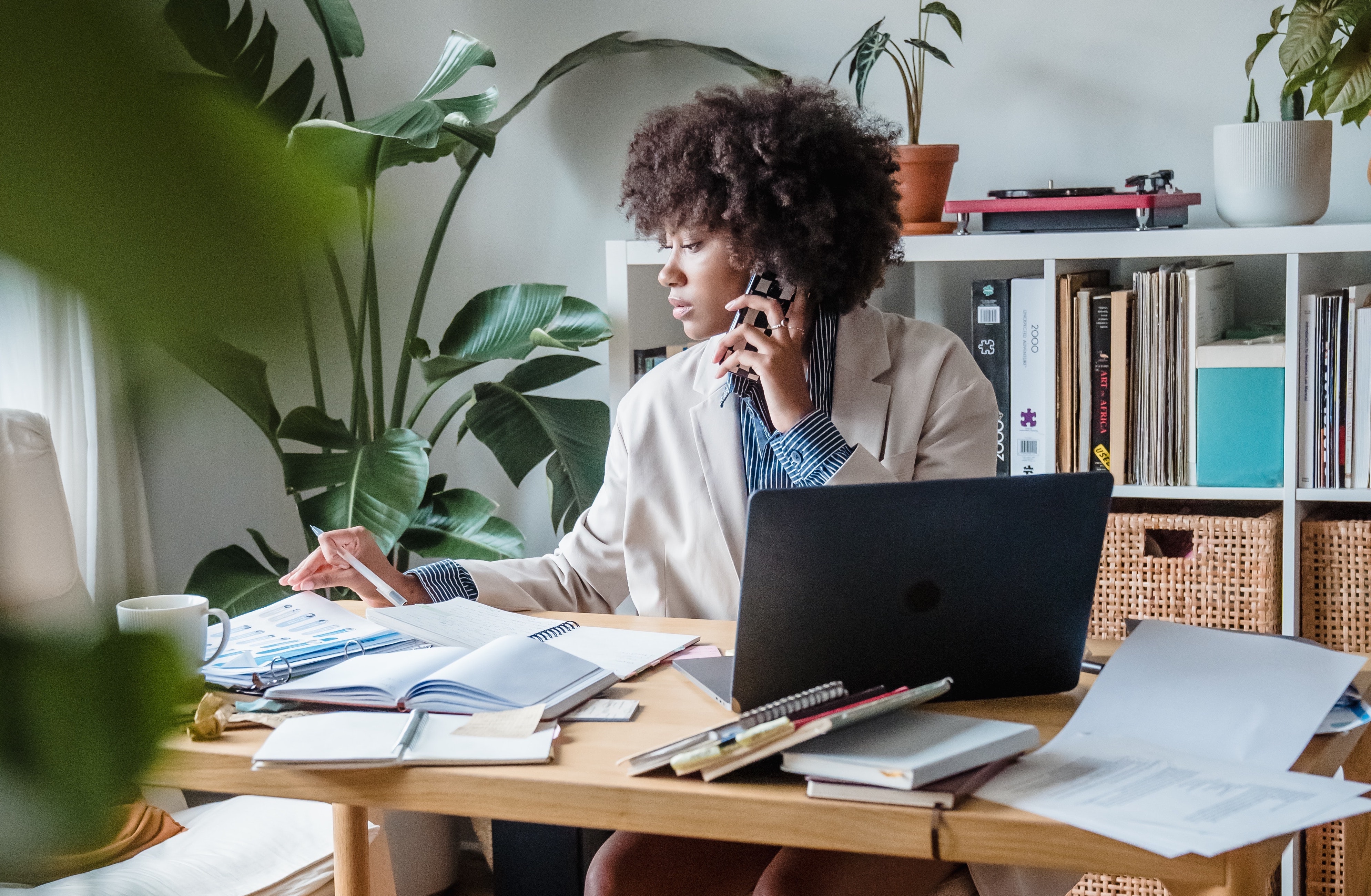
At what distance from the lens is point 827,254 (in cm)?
179

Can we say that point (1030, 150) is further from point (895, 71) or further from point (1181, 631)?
point (1181, 631)

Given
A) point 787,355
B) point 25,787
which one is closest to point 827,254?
point 787,355

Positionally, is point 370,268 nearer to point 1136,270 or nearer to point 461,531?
point 461,531

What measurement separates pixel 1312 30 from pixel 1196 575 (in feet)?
2.95

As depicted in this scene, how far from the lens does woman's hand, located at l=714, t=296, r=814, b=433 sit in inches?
65.5

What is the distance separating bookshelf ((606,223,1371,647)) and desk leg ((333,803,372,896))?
1233mm

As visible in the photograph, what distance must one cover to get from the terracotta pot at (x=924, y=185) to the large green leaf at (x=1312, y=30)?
0.59m

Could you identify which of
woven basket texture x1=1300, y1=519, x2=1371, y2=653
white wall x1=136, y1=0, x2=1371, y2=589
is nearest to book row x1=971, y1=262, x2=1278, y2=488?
woven basket texture x1=1300, y1=519, x2=1371, y2=653

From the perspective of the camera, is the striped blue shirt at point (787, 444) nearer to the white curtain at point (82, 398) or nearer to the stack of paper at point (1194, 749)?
the stack of paper at point (1194, 749)

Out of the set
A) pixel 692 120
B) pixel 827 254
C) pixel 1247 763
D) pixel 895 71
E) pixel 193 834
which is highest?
pixel 895 71

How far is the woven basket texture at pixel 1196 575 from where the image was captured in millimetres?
2125

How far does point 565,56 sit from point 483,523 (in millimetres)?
1009

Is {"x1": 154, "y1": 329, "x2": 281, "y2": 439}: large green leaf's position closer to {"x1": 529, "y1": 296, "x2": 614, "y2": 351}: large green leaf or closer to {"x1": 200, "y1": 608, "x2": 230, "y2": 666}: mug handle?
{"x1": 200, "y1": 608, "x2": 230, "y2": 666}: mug handle

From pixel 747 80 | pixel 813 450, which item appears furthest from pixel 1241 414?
pixel 747 80
